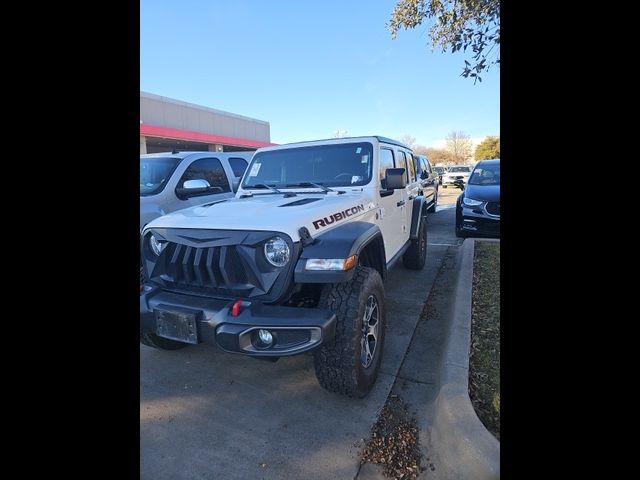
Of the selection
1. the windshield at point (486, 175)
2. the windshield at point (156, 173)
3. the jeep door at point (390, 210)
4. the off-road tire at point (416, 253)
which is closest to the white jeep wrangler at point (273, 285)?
the jeep door at point (390, 210)

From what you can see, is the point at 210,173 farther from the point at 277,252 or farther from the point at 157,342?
the point at 277,252

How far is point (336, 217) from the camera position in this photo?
2.70m

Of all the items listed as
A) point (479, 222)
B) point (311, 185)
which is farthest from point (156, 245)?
point (479, 222)

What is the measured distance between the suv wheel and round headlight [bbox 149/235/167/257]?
129cm

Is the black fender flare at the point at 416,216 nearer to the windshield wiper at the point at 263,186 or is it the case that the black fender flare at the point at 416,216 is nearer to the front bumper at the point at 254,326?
the windshield wiper at the point at 263,186

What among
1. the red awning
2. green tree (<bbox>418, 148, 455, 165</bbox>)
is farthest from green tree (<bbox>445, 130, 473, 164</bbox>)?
the red awning

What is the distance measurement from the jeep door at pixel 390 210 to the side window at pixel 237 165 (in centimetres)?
323

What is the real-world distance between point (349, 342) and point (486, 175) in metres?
7.12
